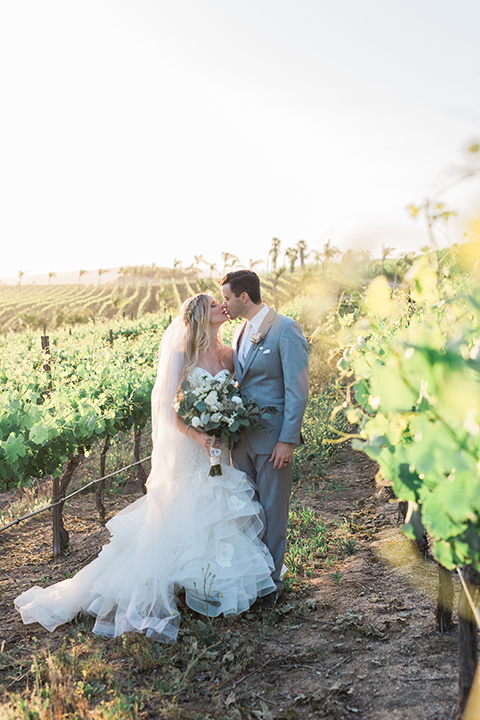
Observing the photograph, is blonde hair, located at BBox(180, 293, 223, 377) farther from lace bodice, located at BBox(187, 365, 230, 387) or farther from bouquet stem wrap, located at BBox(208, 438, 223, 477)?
bouquet stem wrap, located at BBox(208, 438, 223, 477)

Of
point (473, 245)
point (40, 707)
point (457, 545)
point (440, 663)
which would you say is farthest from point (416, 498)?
point (40, 707)

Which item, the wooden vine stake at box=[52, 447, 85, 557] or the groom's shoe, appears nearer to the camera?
the groom's shoe

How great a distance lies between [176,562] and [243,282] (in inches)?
74.2

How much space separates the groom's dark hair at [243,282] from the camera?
3482 millimetres

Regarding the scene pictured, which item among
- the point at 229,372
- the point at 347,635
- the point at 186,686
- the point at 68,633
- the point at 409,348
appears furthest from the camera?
the point at 229,372

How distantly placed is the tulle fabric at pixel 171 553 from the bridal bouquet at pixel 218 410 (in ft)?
0.52

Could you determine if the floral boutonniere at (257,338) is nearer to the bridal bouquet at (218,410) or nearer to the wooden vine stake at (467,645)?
the bridal bouquet at (218,410)

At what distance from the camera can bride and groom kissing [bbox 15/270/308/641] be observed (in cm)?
310

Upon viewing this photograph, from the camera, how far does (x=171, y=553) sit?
3201 millimetres

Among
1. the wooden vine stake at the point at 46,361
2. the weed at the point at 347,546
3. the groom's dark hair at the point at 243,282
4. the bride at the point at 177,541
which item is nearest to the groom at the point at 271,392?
the groom's dark hair at the point at 243,282

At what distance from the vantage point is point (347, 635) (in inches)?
107

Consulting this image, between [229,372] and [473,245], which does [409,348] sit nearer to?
[473,245]

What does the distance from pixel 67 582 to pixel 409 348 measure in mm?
3136

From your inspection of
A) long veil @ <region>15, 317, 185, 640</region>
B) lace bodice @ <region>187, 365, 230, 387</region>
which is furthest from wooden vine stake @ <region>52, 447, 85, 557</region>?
lace bodice @ <region>187, 365, 230, 387</region>
